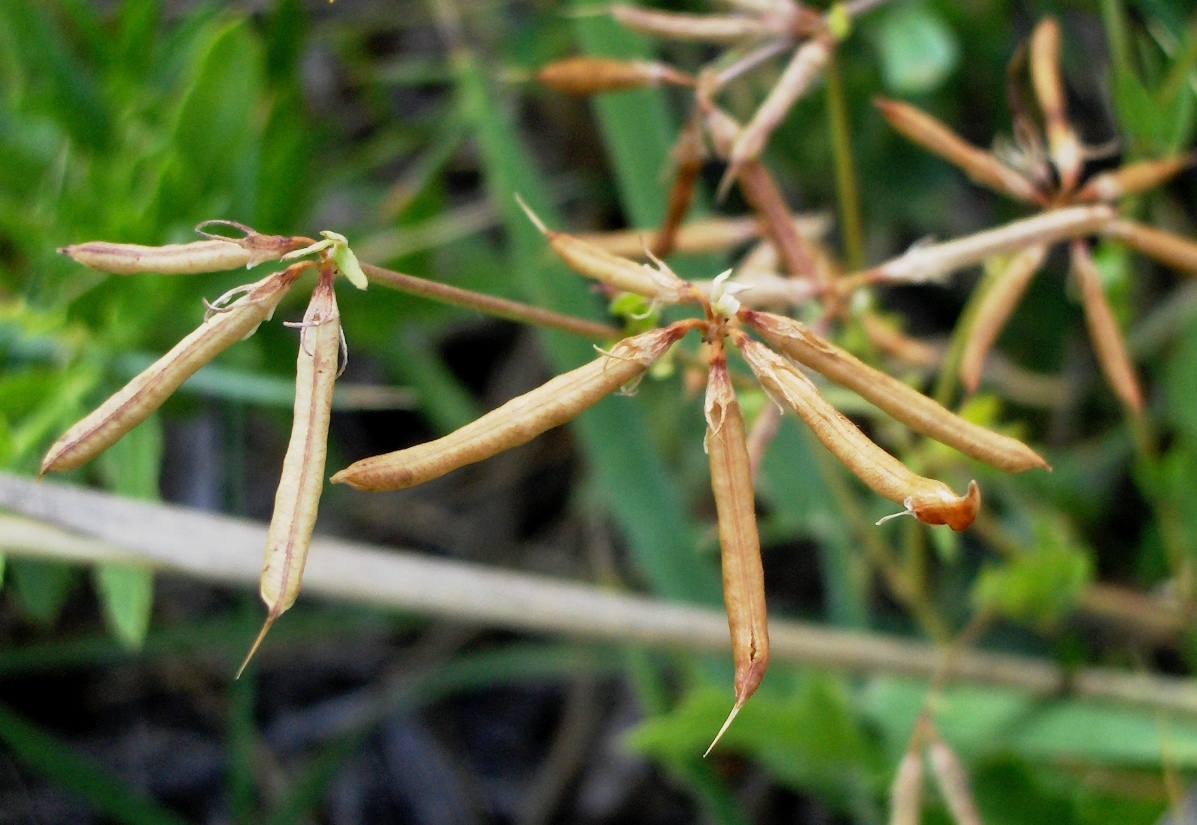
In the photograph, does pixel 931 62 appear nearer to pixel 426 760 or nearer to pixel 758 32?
pixel 758 32

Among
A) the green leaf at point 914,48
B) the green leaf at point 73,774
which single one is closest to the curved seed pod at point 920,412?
the green leaf at point 914,48

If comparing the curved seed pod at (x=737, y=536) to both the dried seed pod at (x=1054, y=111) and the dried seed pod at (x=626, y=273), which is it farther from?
the dried seed pod at (x=1054, y=111)

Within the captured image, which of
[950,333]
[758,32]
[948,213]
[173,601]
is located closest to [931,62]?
[758,32]

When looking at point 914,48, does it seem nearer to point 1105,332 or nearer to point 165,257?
point 1105,332

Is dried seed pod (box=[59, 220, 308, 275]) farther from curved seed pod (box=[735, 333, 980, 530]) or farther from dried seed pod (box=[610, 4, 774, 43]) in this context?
dried seed pod (box=[610, 4, 774, 43])

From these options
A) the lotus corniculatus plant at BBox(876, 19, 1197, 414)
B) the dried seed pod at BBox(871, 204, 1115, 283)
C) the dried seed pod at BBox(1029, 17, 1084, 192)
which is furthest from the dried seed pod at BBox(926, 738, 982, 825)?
the dried seed pod at BBox(1029, 17, 1084, 192)

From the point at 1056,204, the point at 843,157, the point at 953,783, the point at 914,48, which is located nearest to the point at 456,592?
the point at 953,783
